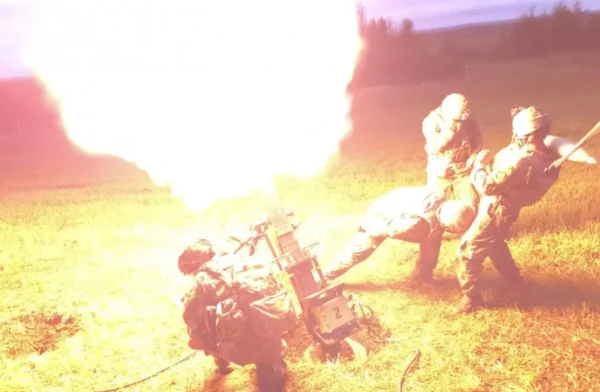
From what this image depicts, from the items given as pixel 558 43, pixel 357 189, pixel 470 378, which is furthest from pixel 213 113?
pixel 558 43

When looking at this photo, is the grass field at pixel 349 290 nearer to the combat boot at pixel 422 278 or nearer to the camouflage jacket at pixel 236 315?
the combat boot at pixel 422 278

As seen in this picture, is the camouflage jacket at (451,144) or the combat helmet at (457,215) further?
the camouflage jacket at (451,144)

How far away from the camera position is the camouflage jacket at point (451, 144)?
6.30 meters

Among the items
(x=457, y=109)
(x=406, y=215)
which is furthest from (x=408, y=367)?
(x=457, y=109)

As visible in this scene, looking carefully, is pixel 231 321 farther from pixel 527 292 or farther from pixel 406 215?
pixel 527 292

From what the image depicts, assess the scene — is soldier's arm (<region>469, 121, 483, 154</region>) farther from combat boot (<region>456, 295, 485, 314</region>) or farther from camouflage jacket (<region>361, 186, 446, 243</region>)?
combat boot (<region>456, 295, 485, 314</region>)

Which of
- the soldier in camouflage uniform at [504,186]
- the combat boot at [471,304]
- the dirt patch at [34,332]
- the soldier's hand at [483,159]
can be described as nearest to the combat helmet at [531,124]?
the soldier in camouflage uniform at [504,186]

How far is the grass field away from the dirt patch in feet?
0.09

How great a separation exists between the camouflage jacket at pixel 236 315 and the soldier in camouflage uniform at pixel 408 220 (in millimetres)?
1898

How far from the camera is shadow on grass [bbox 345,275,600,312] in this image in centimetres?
638

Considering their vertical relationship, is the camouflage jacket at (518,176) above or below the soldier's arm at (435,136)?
below

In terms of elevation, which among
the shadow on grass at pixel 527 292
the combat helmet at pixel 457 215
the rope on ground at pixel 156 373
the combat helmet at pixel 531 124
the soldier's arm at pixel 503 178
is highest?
the combat helmet at pixel 531 124

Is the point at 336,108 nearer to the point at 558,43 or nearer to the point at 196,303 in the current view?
the point at 196,303

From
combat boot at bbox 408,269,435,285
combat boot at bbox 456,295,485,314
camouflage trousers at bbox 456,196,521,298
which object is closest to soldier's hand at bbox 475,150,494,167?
camouflage trousers at bbox 456,196,521,298
